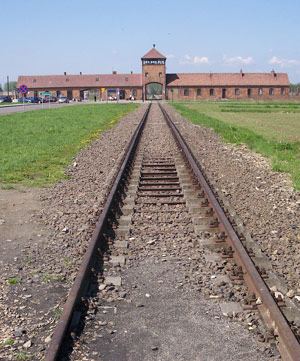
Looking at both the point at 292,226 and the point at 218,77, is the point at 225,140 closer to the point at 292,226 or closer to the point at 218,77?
the point at 292,226

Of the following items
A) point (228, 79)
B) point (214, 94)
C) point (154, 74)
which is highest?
point (154, 74)

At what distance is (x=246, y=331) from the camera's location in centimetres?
391

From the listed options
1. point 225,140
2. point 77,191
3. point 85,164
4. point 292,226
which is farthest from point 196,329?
point 225,140

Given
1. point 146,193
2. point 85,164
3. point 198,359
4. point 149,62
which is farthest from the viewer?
point 149,62

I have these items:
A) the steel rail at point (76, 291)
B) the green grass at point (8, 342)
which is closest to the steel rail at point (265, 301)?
the steel rail at point (76, 291)

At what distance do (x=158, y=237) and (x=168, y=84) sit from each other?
10698cm

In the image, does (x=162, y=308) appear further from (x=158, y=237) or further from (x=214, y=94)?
(x=214, y=94)

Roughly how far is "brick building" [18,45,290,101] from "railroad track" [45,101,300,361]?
99.4m

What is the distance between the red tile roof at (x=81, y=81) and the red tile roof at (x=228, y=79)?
31.8ft

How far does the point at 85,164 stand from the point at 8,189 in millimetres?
3309

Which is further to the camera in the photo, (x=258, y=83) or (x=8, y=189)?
(x=258, y=83)

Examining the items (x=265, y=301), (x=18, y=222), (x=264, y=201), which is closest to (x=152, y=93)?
(x=264, y=201)

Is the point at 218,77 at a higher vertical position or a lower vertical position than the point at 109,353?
higher

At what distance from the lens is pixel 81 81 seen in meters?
119
